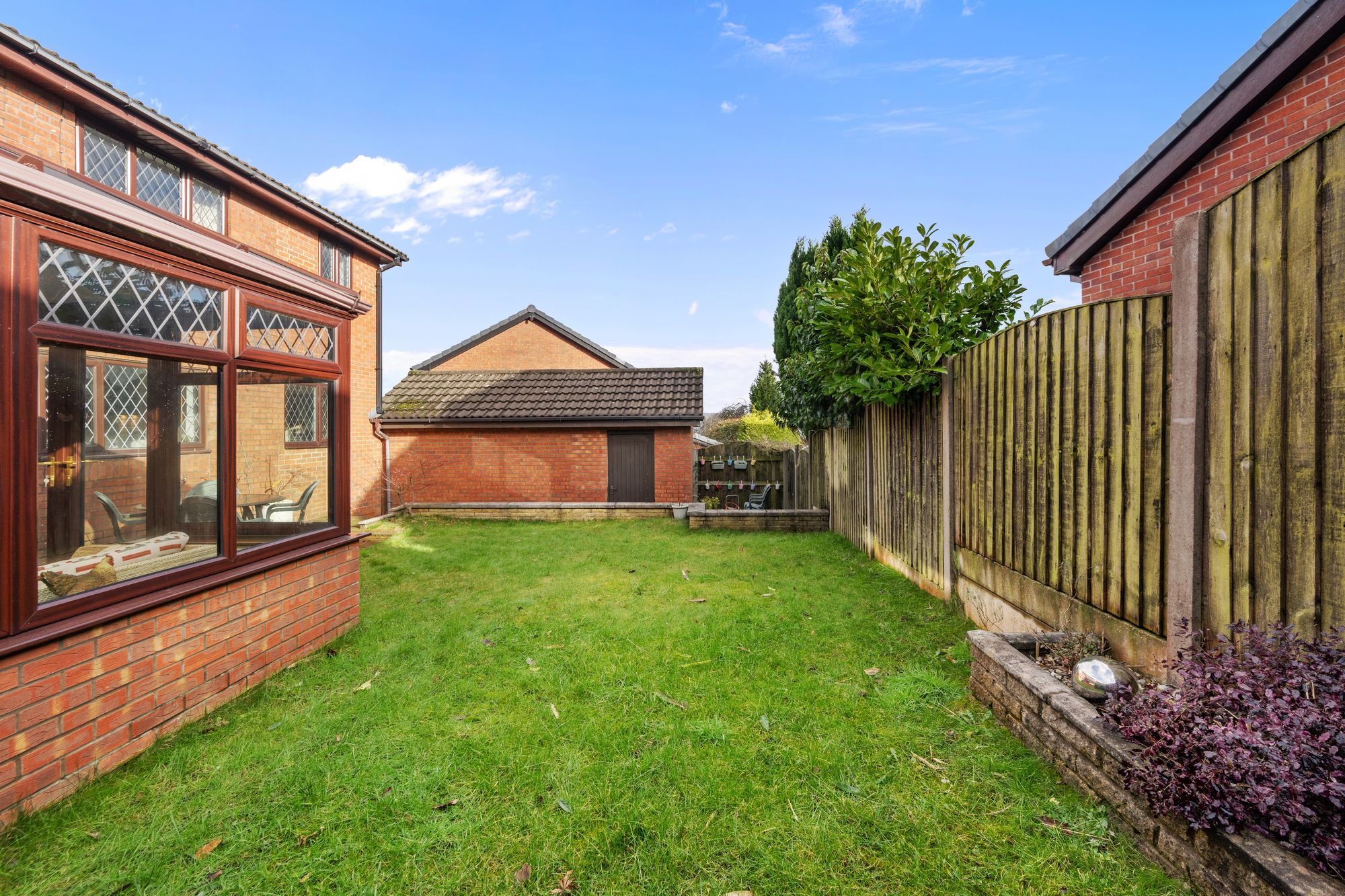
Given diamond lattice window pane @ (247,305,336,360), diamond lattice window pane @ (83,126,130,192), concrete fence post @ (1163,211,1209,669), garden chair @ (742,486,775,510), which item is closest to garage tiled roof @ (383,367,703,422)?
garden chair @ (742,486,775,510)

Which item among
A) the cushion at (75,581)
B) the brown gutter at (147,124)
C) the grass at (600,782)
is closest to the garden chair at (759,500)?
the grass at (600,782)

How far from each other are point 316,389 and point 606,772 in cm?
406

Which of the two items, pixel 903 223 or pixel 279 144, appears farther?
pixel 279 144

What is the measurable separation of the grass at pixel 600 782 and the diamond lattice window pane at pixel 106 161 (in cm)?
802

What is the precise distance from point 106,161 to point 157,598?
836cm

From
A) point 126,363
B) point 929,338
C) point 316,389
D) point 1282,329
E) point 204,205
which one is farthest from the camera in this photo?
point 204,205

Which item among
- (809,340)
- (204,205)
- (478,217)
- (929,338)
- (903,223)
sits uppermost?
(478,217)

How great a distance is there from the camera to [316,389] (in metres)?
4.50

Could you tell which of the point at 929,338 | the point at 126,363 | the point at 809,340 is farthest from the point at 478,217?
the point at 929,338

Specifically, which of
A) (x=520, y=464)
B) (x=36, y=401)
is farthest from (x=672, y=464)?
(x=36, y=401)

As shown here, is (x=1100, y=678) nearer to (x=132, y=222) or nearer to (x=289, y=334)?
(x=132, y=222)

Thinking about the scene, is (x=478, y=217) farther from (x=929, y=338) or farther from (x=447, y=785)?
(x=447, y=785)

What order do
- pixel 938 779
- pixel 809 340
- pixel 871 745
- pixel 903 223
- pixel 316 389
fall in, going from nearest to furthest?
pixel 938 779 < pixel 871 745 < pixel 316 389 < pixel 903 223 < pixel 809 340

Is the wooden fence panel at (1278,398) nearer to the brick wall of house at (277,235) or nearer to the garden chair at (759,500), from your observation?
the brick wall of house at (277,235)
